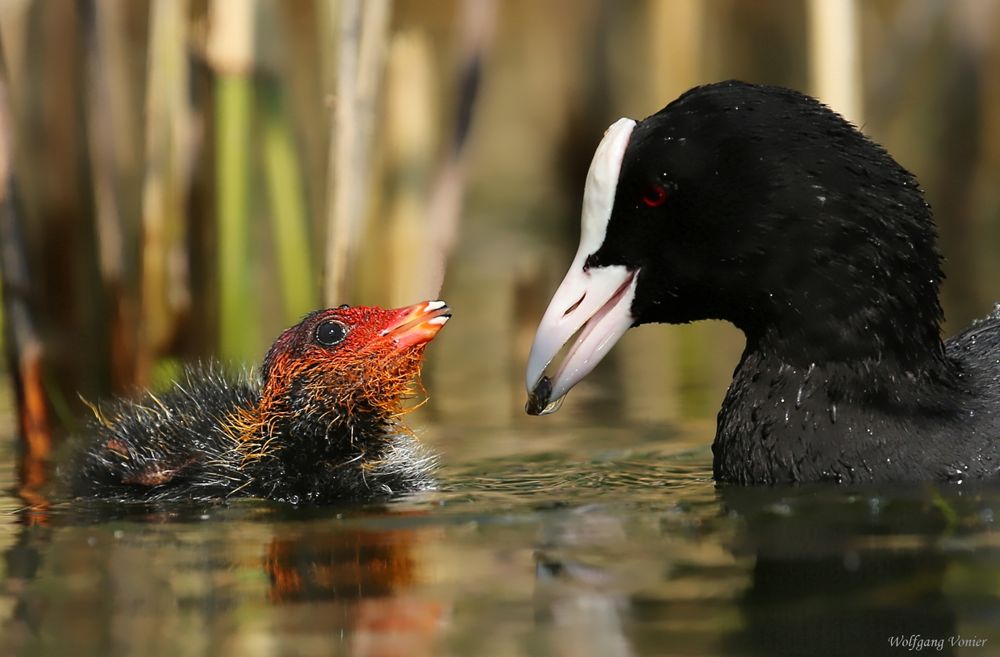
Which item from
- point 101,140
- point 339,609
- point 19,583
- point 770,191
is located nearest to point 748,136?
point 770,191

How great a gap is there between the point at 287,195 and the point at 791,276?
7.13ft

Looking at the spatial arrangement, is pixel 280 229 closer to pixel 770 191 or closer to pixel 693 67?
pixel 770 191

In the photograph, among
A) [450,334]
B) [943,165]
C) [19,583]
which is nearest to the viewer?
[19,583]

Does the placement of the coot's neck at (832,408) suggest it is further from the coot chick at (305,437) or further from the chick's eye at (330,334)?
the chick's eye at (330,334)

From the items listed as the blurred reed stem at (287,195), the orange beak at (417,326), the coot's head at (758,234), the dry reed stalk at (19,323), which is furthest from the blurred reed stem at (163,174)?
the coot's head at (758,234)

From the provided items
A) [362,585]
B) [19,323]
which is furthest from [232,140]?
[362,585]

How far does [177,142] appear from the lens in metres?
5.65

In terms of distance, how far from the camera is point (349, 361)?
441 centimetres

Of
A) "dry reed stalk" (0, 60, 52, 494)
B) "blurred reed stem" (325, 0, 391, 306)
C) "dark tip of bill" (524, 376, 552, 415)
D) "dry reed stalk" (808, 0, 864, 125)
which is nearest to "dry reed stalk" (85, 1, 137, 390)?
"dry reed stalk" (0, 60, 52, 494)

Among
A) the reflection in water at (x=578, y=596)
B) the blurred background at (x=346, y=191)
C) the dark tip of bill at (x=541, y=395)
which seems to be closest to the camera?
the reflection in water at (x=578, y=596)

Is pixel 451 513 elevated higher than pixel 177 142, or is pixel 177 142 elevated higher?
pixel 177 142

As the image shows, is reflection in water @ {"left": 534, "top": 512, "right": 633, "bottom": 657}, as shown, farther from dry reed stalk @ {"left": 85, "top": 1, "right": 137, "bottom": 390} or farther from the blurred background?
dry reed stalk @ {"left": 85, "top": 1, "right": 137, "bottom": 390}

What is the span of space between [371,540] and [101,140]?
2468 mm

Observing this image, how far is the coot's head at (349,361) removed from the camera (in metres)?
4.41
